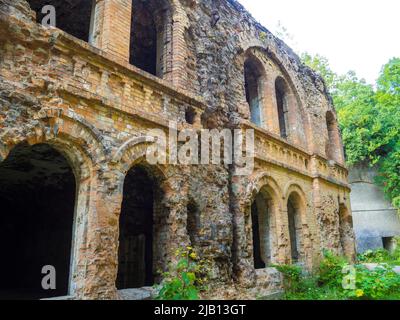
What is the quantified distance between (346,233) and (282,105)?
555cm

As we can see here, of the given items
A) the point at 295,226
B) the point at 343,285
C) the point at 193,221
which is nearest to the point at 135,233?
the point at 193,221

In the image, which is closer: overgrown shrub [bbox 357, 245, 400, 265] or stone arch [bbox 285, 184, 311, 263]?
stone arch [bbox 285, 184, 311, 263]

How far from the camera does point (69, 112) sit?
181 inches

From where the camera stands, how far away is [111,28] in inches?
223

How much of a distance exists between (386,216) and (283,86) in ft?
36.4

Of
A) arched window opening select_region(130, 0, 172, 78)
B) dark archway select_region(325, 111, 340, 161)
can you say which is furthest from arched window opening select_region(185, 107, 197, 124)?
dark archway select_region(325, 111, 340, 161)

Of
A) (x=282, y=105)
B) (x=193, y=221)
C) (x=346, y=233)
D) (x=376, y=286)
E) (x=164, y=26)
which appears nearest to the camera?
(x=193, y=221)

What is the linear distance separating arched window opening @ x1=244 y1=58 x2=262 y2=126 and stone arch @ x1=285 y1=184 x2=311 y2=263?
2.42 meters

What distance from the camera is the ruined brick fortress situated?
14.8ft

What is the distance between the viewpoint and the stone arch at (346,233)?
480 inches

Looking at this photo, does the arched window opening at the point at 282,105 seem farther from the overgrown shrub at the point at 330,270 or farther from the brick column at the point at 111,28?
the brick column at the point at 111,28

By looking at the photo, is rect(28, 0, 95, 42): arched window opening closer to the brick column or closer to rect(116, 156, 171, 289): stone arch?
the brick column

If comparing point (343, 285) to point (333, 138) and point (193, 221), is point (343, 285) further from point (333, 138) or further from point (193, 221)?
point (333, 138)

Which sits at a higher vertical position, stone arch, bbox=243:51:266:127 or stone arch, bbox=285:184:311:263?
stone arch, bbox=243:51:266:127
